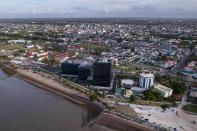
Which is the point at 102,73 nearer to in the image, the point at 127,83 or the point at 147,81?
the point at 127,83

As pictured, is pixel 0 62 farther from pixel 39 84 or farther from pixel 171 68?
pixel 171 68

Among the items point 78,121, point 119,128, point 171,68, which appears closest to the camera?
point 119,128

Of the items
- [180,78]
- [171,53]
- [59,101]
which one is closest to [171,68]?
[180,78]

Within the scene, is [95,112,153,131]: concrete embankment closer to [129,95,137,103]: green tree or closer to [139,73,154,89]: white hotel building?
[129,95,137,103]: green tree

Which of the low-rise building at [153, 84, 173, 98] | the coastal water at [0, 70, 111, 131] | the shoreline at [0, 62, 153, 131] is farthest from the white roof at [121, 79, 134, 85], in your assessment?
the coastal water at [0, 70, 111, 131]

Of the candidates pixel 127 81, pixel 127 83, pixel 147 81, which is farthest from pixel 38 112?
pixel 147 81
